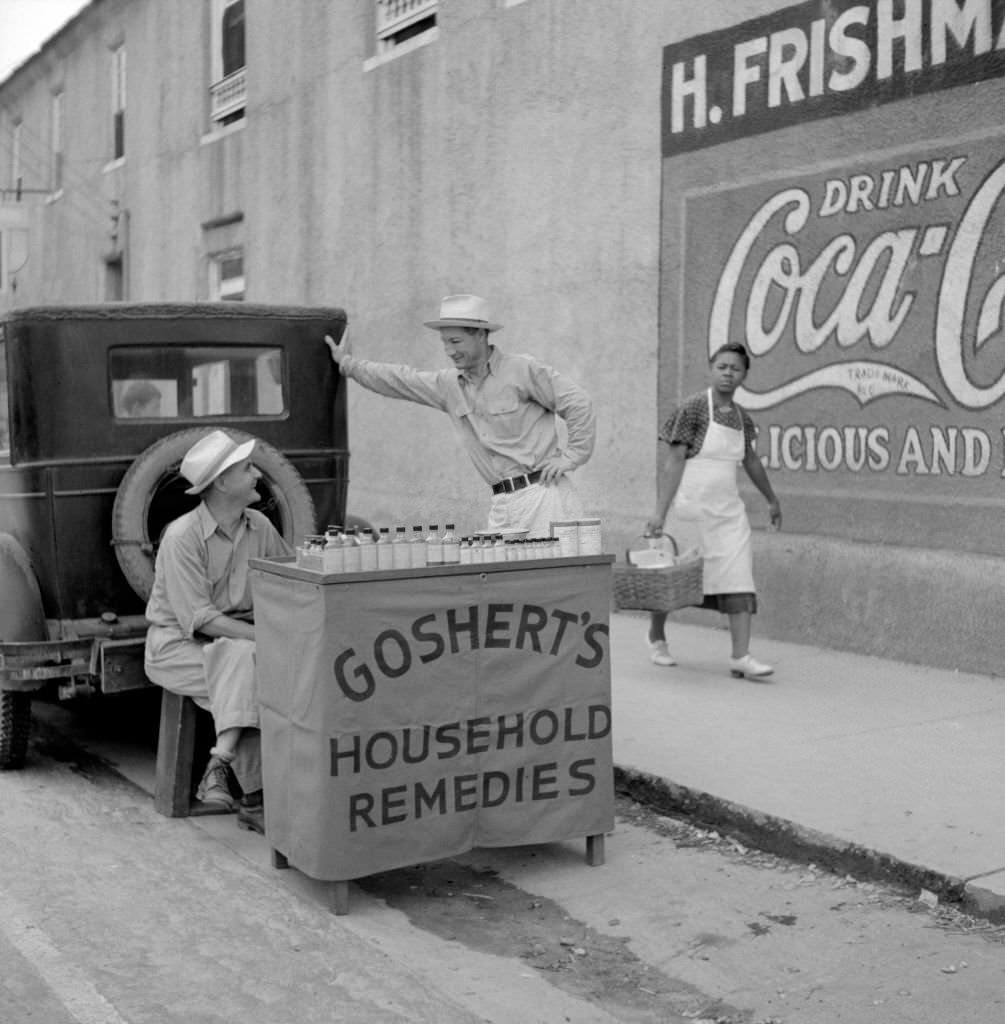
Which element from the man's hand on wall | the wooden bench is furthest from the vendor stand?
the man's hand on wall

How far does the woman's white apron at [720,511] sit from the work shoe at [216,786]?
3229 mm

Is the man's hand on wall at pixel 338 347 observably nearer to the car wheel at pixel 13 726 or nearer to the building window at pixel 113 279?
the car wheel at pixel 13 726

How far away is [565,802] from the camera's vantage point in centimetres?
520

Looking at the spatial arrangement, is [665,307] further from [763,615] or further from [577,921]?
[577,921]

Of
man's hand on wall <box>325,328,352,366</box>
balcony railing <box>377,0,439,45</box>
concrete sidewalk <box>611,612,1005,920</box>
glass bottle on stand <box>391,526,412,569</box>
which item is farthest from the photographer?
balcony railing <box>377,0,439,45</box>

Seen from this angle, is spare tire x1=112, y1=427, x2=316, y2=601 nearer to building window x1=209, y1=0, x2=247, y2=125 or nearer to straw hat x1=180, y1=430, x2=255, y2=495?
straw hat x1=180, y1=430, x2=255, y2=495

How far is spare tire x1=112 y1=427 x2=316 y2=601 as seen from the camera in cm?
646

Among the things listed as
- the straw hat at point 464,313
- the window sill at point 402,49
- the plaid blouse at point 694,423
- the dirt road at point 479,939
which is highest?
the window sill at point 402,49

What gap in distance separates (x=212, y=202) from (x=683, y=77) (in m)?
9.37

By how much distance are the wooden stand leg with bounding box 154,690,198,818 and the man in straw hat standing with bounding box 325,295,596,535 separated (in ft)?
5.32

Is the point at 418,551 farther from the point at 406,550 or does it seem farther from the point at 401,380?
the point at 401,380

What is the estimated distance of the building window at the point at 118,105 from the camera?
69.9ft

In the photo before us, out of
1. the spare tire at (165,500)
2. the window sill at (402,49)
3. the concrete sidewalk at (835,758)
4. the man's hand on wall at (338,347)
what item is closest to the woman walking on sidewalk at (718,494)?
the concrete sidewalk at (835,758)

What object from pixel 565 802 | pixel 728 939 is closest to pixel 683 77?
pixel 565 802
